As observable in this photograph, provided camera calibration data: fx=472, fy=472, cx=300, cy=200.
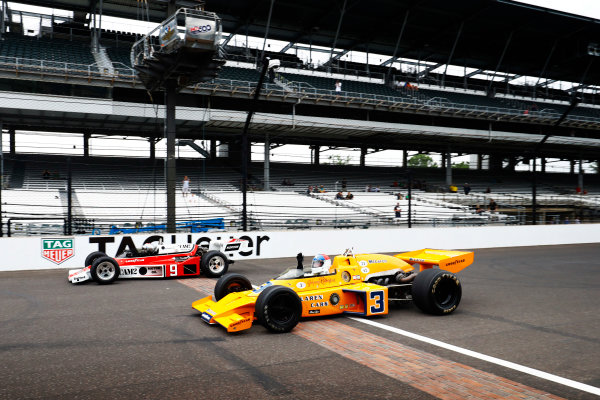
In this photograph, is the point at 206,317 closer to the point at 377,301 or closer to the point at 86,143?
the point at 377,301

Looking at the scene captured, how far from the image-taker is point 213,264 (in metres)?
10.7

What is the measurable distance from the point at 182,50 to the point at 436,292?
11.3 meters

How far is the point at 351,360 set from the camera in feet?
16.5

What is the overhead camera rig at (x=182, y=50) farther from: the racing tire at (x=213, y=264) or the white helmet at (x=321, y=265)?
the white helmet at (x=321, y=265)

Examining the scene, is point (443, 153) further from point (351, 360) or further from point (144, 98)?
point (351, 360)

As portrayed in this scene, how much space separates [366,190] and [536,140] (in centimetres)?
1730

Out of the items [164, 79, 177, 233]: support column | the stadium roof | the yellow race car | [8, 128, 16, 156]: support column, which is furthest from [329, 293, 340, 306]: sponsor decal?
[8, 128, 16, 156]: support column

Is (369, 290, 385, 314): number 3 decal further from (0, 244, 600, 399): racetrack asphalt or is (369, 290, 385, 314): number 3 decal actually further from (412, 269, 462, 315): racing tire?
(412, 269, 462, 315): racing tire

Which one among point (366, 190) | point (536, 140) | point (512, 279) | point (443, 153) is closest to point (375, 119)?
point (366, 190)

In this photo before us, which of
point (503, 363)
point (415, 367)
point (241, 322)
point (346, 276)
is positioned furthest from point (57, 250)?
point (503, 363)

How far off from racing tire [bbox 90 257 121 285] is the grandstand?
6198 mm

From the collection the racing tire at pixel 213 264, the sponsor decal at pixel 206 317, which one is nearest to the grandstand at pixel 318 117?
the racing tire at pixel 213 264

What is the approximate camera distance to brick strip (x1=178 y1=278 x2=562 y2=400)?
4129 mm

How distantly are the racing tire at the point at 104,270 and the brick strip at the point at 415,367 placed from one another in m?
5.08
